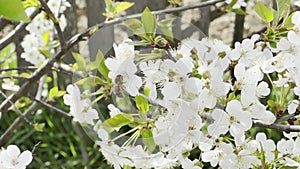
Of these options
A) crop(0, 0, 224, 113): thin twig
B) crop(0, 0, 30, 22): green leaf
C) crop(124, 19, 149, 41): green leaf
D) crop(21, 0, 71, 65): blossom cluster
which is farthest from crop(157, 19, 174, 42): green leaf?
crop(21, 0, 71, 65): blossom cluster

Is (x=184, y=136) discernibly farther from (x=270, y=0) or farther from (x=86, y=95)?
(x=270, y=0)

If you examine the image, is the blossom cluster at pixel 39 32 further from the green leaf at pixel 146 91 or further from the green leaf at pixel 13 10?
the green leaf at pixel 13 10

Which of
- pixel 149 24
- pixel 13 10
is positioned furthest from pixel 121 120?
pixel 13 10

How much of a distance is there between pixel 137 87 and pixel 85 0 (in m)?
1.62

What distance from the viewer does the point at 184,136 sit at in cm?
71

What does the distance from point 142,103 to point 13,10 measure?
0.30 metres

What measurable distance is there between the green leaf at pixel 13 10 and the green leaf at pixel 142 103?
0.29 meters

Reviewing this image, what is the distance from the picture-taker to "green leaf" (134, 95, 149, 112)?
70cm

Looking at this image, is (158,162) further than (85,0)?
No

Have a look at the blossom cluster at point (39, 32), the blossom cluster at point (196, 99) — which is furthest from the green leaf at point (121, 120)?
the blossom cluster at point (39, 32)

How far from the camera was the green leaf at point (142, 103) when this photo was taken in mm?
697

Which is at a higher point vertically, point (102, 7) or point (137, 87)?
point (137, 87)

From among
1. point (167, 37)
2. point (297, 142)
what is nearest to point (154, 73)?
point (167, 37)

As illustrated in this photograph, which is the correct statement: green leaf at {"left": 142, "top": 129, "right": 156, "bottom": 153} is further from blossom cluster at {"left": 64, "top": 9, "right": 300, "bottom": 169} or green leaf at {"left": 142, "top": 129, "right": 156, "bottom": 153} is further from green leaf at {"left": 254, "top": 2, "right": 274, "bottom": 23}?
green leaf at {"left": 254, "top": 2, "right": 274, "bottom": 23}
